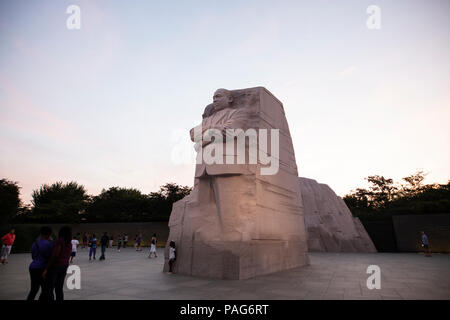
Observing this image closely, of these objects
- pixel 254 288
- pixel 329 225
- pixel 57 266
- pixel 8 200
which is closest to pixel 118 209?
pixel 8 200

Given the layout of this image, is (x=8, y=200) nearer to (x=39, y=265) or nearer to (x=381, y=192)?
(x=39, y=265)

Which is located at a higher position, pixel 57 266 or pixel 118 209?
pixel 118 209

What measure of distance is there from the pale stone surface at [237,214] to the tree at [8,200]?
20.0 meters

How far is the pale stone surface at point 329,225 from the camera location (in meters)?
19.6

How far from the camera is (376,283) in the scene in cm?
657

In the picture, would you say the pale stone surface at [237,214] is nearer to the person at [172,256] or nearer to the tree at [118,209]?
the person at [172,256]

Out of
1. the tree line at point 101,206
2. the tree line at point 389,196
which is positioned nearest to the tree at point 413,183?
the tree line at point 389,196

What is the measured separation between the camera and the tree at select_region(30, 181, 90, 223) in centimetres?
4194

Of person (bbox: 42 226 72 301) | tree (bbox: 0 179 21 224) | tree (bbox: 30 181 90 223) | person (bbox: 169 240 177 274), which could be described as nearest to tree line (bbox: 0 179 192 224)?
tree (bbox: 30 181 90 223)

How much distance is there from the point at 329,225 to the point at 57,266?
19342 mm

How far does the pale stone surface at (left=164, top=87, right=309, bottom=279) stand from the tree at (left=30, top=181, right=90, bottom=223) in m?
39.7

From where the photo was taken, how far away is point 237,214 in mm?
7719
